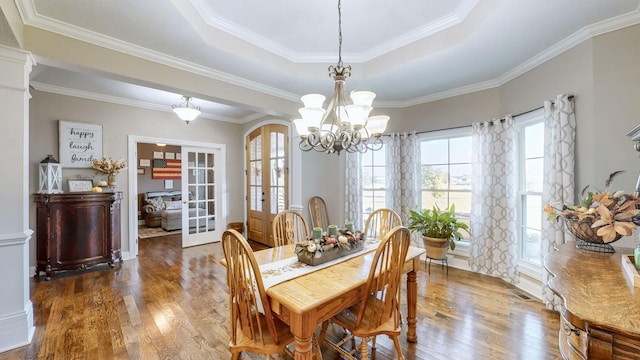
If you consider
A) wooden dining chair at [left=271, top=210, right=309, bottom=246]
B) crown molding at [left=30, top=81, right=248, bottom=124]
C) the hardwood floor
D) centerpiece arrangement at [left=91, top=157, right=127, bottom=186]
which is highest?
crown molding at [left=30, top=81, right=248, bottom=124]

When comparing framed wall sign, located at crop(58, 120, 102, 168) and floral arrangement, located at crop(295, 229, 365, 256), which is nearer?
floral arrangement, located at crop(295, 229, 365, 256)

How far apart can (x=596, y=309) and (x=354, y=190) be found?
10.8 ft

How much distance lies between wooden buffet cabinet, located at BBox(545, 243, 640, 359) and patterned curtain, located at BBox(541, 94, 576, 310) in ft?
3.89

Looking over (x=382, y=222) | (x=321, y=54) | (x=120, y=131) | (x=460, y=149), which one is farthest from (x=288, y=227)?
(x=120, y=131)

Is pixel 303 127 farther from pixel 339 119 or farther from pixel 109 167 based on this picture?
pixel 109 167

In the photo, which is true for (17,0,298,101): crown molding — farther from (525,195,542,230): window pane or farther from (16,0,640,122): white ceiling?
(525,195,542,230): window pane

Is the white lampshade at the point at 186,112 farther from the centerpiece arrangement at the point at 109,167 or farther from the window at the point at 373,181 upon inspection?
the window at the point at 373,181

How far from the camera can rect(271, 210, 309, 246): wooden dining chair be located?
8.49 ft

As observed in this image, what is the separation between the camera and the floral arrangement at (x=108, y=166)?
3.76 meters

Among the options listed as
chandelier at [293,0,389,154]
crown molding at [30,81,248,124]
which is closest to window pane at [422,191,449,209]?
chandelier at [293,0,389,154]

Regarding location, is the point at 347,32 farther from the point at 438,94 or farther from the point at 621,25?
the point at 621,25

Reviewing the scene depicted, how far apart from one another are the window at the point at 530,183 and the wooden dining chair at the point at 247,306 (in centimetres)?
307

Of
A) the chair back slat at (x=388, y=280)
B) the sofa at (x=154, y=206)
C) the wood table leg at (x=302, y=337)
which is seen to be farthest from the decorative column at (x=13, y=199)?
the sofa at (x=154, y=206)

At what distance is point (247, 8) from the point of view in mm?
2160
